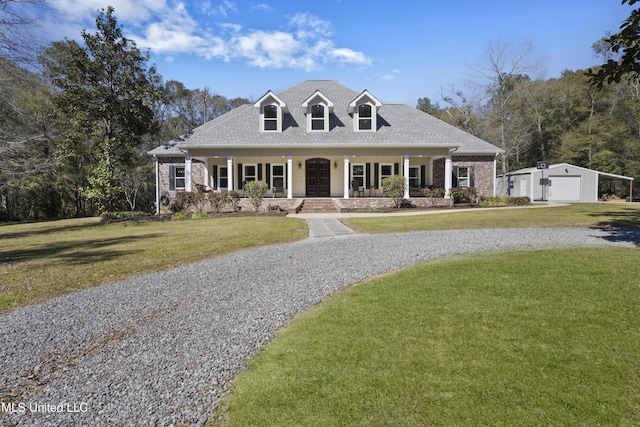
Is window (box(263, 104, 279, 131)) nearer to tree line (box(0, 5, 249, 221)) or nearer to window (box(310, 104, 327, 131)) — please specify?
window (box(310, 104, 327, 131))

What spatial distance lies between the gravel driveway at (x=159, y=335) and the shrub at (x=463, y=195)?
41.0 ft

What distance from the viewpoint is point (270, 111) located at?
20469 mm

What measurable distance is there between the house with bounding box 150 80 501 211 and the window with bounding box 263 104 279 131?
0.06 metres

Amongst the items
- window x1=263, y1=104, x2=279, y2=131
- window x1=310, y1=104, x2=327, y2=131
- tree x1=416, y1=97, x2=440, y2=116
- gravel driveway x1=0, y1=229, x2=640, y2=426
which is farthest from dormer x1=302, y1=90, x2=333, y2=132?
tree x1=416, y1=97, x2=440, y2=116

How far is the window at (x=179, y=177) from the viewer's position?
2167cm

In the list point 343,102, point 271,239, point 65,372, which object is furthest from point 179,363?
point 343,102

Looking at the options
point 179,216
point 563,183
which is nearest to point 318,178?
point 179,216

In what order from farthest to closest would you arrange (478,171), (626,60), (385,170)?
1. (478,171)
2. (385,170)
3. (626,60)

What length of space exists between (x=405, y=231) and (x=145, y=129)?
19488 millimetres

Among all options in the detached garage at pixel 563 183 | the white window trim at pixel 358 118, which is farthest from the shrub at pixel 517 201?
the white window trim at pixel 358 118

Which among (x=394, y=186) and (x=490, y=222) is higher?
(x=394, y=186)

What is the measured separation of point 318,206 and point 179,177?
32.1ft

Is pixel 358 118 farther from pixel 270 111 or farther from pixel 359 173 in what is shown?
pixel 270 111

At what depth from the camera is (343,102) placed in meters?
Result: 22.7
